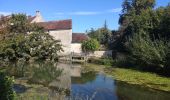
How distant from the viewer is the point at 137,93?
22.3 meters

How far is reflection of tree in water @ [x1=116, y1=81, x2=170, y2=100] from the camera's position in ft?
67.8

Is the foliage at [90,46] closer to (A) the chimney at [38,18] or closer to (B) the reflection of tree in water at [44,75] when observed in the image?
(A) the chimney at [38,18]

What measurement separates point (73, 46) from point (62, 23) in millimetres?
5232

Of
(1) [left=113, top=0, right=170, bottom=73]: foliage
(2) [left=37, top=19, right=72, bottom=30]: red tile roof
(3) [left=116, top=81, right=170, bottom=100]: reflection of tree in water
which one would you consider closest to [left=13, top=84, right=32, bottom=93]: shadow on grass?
(3) [left=116, top=81, right=170, bottom=100]: reflection of tree in water

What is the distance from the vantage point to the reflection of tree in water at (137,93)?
20.7 metres

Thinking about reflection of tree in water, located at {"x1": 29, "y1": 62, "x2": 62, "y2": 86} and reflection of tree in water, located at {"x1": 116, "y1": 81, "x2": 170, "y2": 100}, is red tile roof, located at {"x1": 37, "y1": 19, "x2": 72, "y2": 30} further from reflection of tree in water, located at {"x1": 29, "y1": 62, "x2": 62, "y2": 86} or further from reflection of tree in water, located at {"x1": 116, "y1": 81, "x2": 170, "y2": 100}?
reflection of tree in water, located at {"x1": 116, "y1": 81, "x2": 170, "y2": 100}

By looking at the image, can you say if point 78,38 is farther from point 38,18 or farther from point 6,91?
point 6,91

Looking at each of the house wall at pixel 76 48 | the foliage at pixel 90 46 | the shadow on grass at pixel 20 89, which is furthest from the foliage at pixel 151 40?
the shadow on grass at pixel 20 89

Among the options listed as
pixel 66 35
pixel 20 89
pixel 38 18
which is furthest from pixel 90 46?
pixel 20 89

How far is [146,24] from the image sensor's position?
45.3m

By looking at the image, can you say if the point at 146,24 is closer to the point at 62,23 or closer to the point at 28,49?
the point at 28,49

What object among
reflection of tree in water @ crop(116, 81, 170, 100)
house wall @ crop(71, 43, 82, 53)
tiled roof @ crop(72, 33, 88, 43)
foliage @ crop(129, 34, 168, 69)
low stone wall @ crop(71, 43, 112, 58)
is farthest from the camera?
tiled roof @ crop(72, 33, 88, 43)

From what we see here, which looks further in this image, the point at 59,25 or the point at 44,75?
the point at 59,25

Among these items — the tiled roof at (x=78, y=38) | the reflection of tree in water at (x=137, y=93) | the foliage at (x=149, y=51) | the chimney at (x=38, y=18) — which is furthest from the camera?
the chimney at (x=38, y=18)
